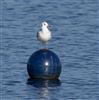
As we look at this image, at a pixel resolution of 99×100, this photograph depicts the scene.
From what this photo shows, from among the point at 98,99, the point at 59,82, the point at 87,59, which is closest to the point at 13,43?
the point at 87,59

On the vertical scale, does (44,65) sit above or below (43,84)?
above

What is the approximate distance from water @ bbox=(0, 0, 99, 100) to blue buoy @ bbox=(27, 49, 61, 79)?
322 mm

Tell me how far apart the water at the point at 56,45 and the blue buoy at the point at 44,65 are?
322mm

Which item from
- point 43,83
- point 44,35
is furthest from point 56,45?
point 43,83

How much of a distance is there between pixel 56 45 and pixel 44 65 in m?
6.46

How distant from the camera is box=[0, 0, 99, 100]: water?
1023 inches

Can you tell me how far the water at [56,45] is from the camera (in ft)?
85.3

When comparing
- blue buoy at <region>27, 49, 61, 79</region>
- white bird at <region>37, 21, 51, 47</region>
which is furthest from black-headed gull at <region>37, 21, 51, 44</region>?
blue buoy at <region>27, 49, 61, 79</region>

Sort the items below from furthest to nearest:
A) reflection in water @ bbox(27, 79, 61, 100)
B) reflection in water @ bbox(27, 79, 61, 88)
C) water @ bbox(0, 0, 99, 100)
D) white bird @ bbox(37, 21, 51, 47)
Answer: white bird @ bbox(37, 21, 51, 47)
reflection in water @ bbox(27, 79, 61, 88)
reflection in water @ bbox(27, 79, 61, 100)
water @ bbox(0, 0, 99, 100)

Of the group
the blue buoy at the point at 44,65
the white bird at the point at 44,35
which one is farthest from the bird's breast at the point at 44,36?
the blue buoy at the point at 44,65

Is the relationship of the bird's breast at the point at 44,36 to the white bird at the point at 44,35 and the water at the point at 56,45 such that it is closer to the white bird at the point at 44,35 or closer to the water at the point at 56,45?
the white bird at the point at 44,35

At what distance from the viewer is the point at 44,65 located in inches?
1033

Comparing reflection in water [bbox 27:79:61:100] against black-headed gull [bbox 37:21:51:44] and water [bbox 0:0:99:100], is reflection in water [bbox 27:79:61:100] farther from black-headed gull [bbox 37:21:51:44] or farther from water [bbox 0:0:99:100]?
black-headed gull [bbox 37:21:51:44]

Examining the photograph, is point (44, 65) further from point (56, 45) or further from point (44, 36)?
point (56, 45)
